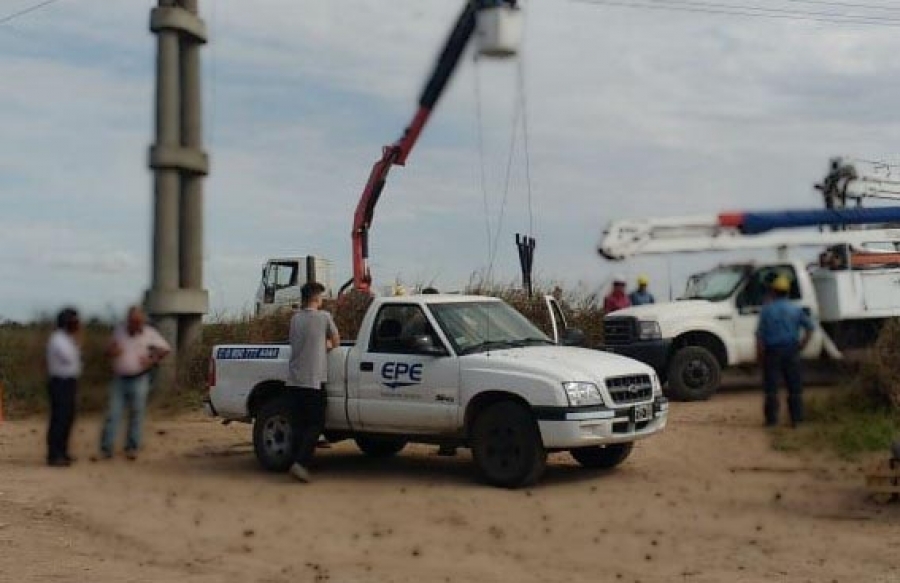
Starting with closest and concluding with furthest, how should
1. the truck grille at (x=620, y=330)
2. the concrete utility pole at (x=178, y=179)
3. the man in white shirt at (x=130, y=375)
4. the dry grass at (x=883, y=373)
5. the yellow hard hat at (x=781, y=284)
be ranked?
the man in white shirt at (x=130, y=375) → the dry grass at (x=883, y=373) → the yellow hard hat at (x=781, y=284) → the truck grille at (x=620, y=330) → the concrete utility pole at (x=178, y=179)

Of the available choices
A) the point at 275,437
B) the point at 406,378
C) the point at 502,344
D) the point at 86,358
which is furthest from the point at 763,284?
the point at 86,358

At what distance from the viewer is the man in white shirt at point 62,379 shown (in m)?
12.0

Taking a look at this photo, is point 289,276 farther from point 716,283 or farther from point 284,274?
point 716,283

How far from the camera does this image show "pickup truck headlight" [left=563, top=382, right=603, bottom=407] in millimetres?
10055

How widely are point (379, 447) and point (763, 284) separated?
616cm

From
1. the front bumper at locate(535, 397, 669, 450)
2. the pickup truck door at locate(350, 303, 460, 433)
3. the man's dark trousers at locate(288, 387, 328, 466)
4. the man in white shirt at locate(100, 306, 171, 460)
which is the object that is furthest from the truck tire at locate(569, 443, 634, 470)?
the man in white shirt at locate(100, 306, 171, 460)

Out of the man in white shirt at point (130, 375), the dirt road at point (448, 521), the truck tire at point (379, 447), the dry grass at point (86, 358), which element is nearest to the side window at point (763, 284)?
the dirt road at point (448, 521)

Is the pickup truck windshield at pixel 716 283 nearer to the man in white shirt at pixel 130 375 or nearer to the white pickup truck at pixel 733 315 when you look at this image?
the white pickup truck at pixel 733 315

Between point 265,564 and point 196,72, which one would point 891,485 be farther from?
point 196,72

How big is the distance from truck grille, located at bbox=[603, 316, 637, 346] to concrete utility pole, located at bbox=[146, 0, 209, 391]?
6.71 meters

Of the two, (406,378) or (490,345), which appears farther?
(490,345)

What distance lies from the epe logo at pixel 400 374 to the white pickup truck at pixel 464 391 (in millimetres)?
10

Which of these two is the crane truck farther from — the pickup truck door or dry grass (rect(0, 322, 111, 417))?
dry grass (rect(0, 322, 111, 417))

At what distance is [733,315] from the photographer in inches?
617
